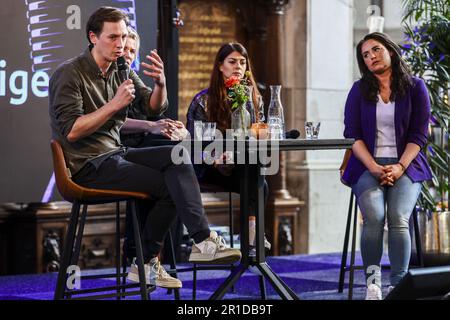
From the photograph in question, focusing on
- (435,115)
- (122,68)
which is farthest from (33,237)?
(435,115)

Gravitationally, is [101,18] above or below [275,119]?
above

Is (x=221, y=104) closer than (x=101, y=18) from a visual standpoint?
No

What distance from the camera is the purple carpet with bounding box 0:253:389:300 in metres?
5.19

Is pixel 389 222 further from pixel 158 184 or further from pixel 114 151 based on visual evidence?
pixel 114 151

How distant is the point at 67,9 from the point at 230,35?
78.6 inches

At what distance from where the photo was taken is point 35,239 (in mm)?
6371

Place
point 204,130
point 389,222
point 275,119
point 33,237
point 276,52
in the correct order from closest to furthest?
point 204,130
point 275,119
point 389,222
point 33,237
point 276,52

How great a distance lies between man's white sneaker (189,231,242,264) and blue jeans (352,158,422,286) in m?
0.91

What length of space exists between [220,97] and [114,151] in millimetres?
1130

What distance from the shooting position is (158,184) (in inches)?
155

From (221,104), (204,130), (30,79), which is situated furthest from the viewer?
(30,79)
